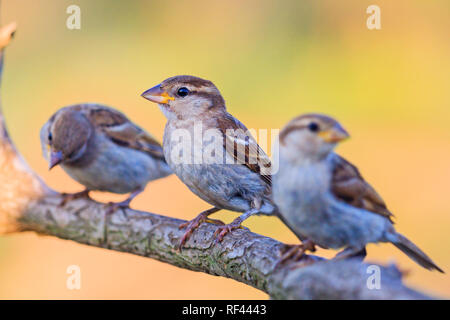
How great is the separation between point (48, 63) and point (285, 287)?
19.8 ft

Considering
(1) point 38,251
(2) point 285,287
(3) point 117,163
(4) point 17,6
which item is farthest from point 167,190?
(2) point 285,287

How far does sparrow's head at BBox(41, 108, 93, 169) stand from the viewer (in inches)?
153

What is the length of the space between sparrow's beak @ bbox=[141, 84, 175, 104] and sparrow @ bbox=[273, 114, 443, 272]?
4.02ft

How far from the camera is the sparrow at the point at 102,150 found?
3.98m

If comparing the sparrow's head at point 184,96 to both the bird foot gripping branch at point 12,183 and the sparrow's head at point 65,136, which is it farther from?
the bird foot gripping branch at point 12,183

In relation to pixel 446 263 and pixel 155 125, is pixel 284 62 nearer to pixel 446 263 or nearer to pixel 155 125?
pixel 155 125

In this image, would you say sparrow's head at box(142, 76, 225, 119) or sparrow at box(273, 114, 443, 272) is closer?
sparrow at box(273, 114, 443, 272)

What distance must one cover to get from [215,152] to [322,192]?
1.11 metres

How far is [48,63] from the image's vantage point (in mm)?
7445

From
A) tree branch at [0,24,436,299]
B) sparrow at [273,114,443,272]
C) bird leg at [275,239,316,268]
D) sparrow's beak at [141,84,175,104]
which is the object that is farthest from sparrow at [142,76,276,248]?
sparrow at [273,114,443,272]

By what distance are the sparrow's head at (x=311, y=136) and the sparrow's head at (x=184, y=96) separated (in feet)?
3.94

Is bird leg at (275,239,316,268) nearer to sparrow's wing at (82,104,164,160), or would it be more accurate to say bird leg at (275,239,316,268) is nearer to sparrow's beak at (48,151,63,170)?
sparrow's beak at (48,151,63,170)

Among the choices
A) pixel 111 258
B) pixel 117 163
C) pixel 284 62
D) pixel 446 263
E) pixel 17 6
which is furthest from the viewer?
pixel 17 6
